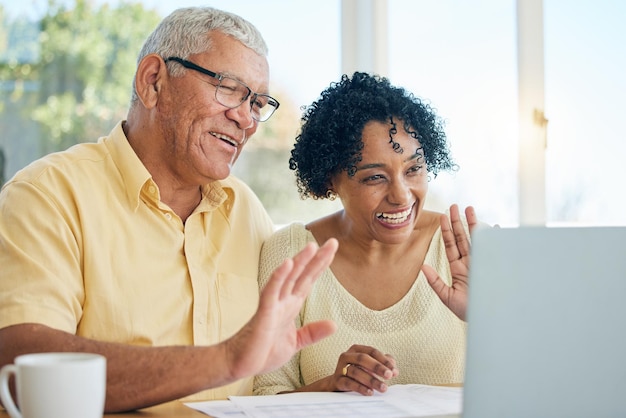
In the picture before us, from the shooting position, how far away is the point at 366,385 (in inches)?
61.5

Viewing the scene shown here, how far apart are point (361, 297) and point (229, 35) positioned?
2.53 ft

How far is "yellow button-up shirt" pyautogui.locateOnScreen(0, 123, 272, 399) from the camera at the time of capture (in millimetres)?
1489

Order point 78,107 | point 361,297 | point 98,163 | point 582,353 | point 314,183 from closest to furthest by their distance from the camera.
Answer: point 582,353
point 98,163
point 361,297
point 314,183
point 78,107

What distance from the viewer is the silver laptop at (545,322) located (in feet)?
3.12

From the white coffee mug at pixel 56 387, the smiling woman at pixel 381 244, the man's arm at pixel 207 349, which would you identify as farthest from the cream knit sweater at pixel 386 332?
the white coffee mug at pixel 56 387

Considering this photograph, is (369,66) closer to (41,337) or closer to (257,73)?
(257,73)

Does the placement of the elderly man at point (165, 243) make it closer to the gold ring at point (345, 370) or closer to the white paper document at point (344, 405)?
the white paper document at point (344, 405)

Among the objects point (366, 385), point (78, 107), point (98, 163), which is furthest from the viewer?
point (78, 107)

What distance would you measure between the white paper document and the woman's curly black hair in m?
0.70

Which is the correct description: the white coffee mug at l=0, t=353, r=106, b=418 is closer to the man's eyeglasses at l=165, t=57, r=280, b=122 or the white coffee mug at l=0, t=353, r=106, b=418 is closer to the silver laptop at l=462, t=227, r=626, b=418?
the silver laptop at l=462, t=227, r=626, b=418

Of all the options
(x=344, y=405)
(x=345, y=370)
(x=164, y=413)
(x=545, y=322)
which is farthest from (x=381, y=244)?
(x=545, y=322)

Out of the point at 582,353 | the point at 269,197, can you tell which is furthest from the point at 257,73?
the point at 269,197

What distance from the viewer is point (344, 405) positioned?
1.45 metres

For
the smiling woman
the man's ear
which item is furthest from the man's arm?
the man's ear
